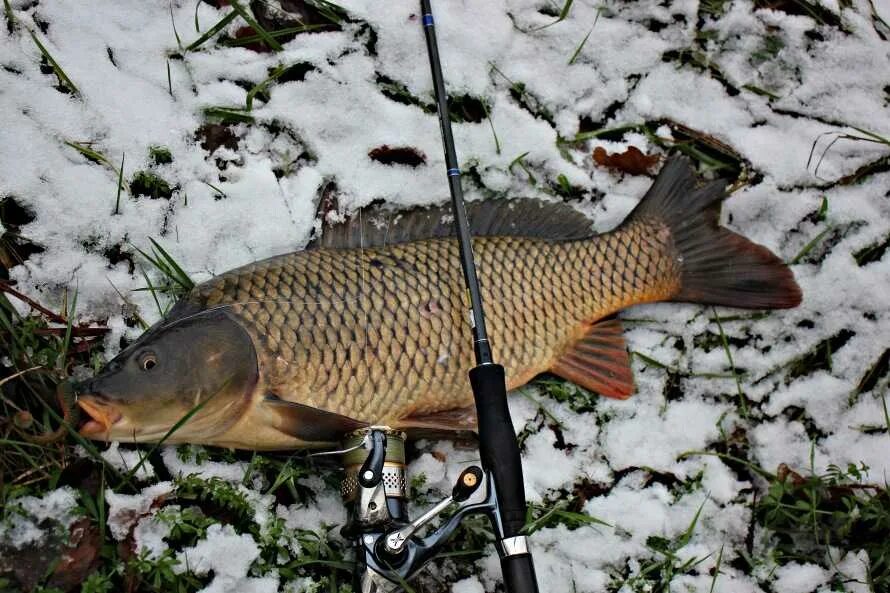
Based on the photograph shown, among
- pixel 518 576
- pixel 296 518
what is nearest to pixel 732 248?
pixel 518 576

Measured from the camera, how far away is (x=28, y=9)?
2.49 metres

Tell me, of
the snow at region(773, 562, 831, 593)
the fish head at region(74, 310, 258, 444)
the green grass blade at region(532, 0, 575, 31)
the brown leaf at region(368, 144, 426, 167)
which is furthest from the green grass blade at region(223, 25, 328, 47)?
the snow at region(773, 562, 831, 593)

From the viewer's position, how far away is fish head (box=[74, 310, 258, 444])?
2.00m

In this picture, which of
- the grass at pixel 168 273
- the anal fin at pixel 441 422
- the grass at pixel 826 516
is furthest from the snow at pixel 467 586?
the grass at pixel 168 273

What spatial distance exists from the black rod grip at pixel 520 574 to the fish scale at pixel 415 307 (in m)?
0.56

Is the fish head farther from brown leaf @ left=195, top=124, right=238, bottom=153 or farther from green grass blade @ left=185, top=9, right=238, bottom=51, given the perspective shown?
green grass blade @ left=185, top=9, right=238, bottom=51

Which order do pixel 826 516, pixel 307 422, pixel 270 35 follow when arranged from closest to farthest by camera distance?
pixel 307 422 < pixel 826 516 < pixel 270 35

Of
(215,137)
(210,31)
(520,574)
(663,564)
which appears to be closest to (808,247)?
(663,564)

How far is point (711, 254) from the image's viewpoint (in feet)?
8.51

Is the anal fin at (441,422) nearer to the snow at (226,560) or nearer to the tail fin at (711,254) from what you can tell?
the snow at (226,560)

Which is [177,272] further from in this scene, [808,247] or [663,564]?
[808,247]

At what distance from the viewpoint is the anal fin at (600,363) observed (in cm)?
253

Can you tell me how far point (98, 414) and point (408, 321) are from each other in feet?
2.79

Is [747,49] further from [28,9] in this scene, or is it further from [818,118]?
[28,9]
